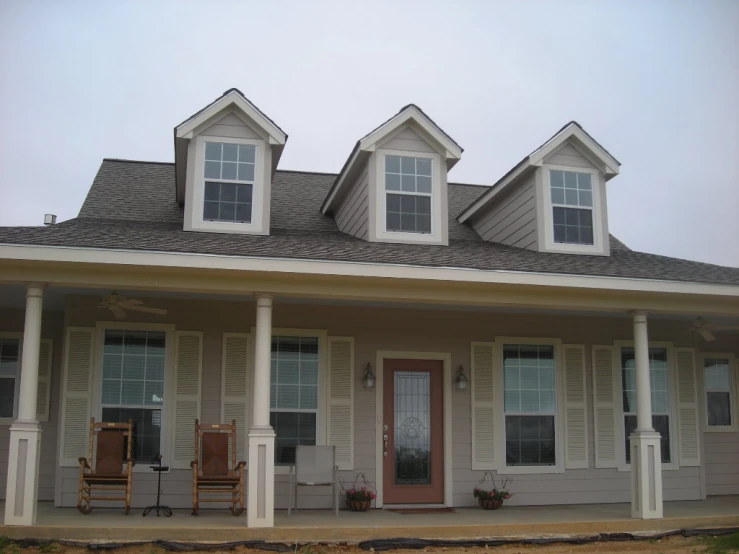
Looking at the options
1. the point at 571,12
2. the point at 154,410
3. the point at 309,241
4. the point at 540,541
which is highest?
the point at 571,12

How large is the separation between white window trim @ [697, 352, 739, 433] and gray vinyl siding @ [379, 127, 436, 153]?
16.4 ft

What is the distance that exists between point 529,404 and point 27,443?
19.6ft

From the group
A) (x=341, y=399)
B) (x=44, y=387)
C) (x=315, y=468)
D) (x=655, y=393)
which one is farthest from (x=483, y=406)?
(x=44, y=387)

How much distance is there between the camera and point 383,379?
9727mm

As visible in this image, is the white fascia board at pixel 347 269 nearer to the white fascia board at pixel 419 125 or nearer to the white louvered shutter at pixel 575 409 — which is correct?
the white louvered shutter at pixel 575 409

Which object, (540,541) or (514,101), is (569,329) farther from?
(514,101)

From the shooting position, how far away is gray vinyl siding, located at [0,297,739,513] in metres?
9.23

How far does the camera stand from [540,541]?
7762 mm

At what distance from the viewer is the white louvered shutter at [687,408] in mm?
10578

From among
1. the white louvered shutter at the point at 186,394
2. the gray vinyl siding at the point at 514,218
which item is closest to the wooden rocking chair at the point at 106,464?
the white louvered shutter at the point at 186,394

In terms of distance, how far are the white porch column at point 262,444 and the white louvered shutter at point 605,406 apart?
4.68 metres

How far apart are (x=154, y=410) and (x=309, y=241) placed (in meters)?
2.68

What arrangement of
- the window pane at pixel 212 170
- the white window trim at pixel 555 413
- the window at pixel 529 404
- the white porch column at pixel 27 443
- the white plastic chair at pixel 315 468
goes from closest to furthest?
1. the white porch column at pixel 27 443
2. the white plastic chair at pixel 315 468
3. the window pane at pixel 212 170
4. the white window trim at pixel 555 413
5. the window at pixel 529 404

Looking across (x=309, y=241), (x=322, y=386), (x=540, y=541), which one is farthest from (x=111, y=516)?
(x=540, y=541)
